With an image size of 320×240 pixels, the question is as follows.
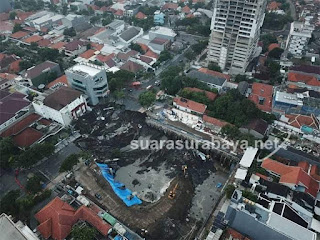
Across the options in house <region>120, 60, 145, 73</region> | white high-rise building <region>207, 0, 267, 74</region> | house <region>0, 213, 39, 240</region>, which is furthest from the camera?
house <region>120, 60, 145, 73</region>

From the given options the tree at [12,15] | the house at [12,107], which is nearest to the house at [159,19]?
the tree at [12,15]

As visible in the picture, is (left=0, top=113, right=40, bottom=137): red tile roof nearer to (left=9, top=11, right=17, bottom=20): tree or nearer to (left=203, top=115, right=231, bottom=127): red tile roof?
(left=203, top=115, right=231, bottom=127): red tile roof

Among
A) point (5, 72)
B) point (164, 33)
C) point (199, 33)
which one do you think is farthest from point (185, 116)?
point (5, 72)

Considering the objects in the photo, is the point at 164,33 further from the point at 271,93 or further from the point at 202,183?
the point at 202,183

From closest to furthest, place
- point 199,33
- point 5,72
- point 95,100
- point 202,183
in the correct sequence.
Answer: point 202,183, point 95,100, point 5,72, point 199,33

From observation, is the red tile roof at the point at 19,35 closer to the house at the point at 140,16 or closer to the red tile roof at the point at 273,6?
the house at the point at 140,16

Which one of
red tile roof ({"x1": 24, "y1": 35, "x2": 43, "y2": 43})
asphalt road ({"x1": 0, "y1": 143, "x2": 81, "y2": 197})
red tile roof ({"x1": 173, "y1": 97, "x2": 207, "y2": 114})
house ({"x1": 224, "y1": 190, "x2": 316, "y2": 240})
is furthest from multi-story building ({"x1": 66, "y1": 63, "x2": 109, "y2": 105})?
house ({"x1": 224, "y1": 190, "x2": 316, "y2": 240})
